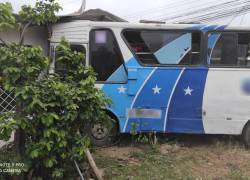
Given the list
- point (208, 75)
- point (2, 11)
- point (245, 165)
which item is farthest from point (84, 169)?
point (208, 75)

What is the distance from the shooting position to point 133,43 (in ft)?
27.0

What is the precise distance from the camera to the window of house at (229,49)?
8.21 meters

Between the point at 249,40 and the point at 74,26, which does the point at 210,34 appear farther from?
the point at 74,26

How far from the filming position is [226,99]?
8.19m

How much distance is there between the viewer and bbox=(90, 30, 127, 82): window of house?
Result: 8.18m

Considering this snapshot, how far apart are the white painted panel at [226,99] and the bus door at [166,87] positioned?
0.16 meters

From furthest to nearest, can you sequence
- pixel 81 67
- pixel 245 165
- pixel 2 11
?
pixel 245 165
pixel 81 67
pixel 2 11

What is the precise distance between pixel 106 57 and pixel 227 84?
2.43m

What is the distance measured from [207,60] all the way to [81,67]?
11.4ft

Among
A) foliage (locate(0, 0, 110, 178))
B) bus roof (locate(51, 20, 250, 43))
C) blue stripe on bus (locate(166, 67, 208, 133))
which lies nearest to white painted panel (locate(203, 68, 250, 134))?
blue stripe on bus (locate(166, 67, 208, 133))

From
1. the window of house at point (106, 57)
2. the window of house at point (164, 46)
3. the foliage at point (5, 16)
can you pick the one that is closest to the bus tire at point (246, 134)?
the window of house at point (164, 46)

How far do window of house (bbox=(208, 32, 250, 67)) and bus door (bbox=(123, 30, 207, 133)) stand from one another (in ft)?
1.02

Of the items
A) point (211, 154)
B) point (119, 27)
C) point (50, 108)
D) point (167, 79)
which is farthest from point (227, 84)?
point (50, 108)

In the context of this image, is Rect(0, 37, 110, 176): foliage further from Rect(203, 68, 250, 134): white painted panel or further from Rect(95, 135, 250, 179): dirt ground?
Rect(203, 68, 250, 134): white painted panel
